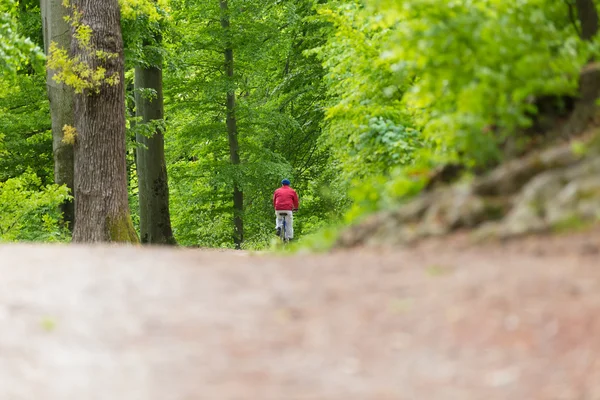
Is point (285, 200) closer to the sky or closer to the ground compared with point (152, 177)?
closer to the ground

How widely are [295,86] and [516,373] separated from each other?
22477mm

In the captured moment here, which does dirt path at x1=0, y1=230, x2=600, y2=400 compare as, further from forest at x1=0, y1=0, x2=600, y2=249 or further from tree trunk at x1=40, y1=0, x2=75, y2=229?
tree trunk at x1=40, y1=0, x2=75, y2=229

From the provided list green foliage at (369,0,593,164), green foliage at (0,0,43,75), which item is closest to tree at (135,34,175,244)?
green foliage at (0,0,43,75)

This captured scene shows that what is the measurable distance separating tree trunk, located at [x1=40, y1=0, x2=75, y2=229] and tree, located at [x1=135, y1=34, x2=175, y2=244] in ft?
17.6

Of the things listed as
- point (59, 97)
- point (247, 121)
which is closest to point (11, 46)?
point (59, 97)

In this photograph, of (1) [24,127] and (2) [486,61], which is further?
(1) [24,127]

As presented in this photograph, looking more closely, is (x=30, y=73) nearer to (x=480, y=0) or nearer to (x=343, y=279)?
(x=480, y=0)

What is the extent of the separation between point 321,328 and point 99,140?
9487 millimetres

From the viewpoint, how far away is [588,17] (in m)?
8.67

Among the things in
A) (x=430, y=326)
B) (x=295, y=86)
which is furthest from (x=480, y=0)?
(x=295, y=86)

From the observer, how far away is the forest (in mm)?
7629

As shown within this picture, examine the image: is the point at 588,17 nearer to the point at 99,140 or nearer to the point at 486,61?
the point at 486,61

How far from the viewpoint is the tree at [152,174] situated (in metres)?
21.7

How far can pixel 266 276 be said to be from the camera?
6395 mm
